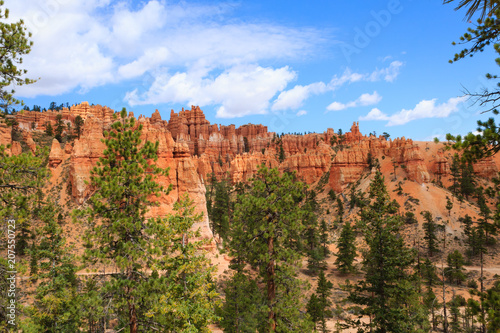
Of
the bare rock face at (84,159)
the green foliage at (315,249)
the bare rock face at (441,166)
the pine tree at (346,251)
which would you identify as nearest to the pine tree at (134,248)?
the green foliage at (315,249)

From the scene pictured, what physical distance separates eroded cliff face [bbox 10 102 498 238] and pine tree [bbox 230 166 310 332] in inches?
71.5

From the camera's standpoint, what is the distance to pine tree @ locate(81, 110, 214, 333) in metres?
10.2

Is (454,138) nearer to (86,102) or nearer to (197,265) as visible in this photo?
(197,265)

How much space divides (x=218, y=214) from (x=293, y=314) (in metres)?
40.5

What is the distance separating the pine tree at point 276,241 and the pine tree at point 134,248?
2531 millimetres

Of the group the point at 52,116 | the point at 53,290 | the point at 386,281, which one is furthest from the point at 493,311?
the point at 52,116

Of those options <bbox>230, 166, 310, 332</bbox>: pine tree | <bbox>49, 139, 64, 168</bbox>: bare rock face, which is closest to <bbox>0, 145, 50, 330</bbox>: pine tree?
<bbox>230, 166, 310, 332</bbox>: pine tree

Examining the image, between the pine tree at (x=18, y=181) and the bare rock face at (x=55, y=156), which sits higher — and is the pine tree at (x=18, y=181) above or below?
below

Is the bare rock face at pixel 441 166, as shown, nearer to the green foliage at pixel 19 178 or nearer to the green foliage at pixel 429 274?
the green foliage at pixel 429 274

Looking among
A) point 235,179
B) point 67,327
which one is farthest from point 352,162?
point 67,327

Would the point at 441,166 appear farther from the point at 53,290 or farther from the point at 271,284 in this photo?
the point at 53,290

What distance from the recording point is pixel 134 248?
1026 cm

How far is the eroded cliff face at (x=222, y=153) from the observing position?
4344cm

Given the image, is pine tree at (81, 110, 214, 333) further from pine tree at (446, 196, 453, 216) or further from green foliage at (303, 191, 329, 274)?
pine tree at (446, 196, 453, 216)
